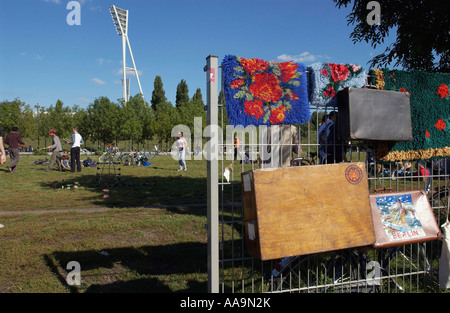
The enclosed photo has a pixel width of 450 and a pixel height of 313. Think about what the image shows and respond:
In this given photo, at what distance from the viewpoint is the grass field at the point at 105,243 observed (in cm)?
390

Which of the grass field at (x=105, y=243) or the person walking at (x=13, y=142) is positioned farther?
the person walking at (x=13, y=142)

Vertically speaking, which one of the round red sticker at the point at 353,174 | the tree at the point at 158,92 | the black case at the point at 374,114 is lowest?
the round red sticker at the point at 353,174

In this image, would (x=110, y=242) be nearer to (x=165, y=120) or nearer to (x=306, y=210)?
(x=306, y=210)

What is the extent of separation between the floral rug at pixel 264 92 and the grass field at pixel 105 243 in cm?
207

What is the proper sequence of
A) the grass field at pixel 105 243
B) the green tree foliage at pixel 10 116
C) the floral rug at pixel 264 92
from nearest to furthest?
the floral rug at pixel 264 92 → the grass field at pixel 105 243 → the green tree foliage at pixel 10 116

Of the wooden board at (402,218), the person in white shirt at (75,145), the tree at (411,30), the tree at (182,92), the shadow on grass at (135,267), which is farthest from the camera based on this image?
the tree at (182,92)

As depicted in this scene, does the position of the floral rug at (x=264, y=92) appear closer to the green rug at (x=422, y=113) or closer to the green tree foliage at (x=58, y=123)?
the green rug at (x=422, y=113)

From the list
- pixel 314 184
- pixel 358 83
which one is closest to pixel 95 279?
pixel 314 184

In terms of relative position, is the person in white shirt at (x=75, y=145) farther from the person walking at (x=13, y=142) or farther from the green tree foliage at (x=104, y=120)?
the green tree foliage at (x=104, y=120)

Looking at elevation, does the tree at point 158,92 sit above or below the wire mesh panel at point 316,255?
above

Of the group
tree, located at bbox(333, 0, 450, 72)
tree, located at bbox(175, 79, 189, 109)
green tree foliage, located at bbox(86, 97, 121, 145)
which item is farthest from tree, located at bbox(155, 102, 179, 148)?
tree, located at bbox(333, 0, 450, 72)

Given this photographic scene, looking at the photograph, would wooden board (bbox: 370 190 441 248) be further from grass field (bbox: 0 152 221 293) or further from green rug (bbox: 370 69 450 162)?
grass field (bbox: 0 152 221 293)

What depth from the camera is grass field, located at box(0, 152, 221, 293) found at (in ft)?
12.8

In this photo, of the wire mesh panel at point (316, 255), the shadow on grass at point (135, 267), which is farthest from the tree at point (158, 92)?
the wire mesh panel at point (316, 255)
